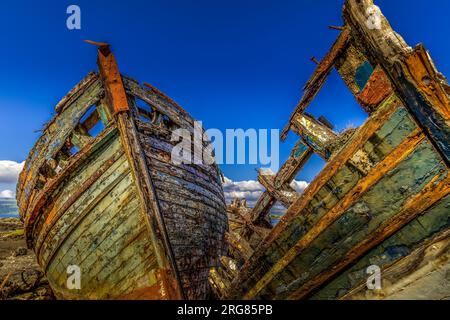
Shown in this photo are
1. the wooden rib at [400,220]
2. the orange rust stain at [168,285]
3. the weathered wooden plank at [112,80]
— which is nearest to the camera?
the wooden rib at [400,220]

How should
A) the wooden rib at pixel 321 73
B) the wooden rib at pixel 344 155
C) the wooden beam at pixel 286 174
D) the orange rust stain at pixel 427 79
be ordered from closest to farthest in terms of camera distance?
the orange rust stain at pixel 427 79 < the wooden rib at pixel 344 155 < the wooden rib at pixel 321 73 < the wooden beam at pixel 286 174

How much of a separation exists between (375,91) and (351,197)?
3.04 feet

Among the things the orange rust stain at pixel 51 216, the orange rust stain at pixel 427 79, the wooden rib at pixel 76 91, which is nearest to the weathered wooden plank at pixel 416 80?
the orange rust stain at pixel 427 79

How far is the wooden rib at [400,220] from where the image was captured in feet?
5.81

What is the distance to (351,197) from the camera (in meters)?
2.13

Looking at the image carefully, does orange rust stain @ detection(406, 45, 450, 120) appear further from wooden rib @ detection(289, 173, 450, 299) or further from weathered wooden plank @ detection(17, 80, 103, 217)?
weathered wooden plank @ detection(17, 80, 103, 217)

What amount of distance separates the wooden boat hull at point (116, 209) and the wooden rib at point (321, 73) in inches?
101

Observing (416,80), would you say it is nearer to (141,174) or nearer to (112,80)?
(141,174)

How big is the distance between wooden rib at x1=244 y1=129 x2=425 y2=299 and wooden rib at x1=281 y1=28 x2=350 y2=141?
1093 mm

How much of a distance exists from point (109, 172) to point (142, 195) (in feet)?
2.85

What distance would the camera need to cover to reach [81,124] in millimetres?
5438

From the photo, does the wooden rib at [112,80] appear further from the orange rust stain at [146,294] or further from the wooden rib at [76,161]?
the orange rust stain at [146,294]
